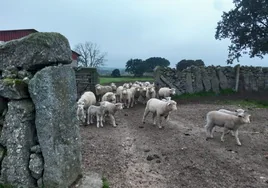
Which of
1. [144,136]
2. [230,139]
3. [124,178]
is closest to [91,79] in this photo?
[144,136]

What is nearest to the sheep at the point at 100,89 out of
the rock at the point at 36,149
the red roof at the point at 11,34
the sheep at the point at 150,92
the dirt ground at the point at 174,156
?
the sheep at the point at 150,92

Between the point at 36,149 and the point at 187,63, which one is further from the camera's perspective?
the point at 187,63

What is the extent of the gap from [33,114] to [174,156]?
4.25 m

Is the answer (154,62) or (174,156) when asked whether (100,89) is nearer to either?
(174,156)

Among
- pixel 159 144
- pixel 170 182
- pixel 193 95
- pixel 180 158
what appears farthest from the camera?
pixel 193 95

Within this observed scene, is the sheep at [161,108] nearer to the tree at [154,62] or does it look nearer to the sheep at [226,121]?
the sheep at [226,121]

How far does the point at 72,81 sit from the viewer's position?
559 centimetres

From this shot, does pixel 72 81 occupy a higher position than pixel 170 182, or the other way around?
pixel 72 81

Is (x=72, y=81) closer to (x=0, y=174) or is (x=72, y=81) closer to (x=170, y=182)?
(x=0, y=174)

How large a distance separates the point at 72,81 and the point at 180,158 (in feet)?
12.5

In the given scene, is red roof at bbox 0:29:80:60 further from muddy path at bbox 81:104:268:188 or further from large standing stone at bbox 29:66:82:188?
large standing stone at bbox 29:66:82:188

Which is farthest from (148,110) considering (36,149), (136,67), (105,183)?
(136,67)

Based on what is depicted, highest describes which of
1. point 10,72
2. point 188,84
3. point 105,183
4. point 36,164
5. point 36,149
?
point 10,72

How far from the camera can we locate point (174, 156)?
26.2 ft
